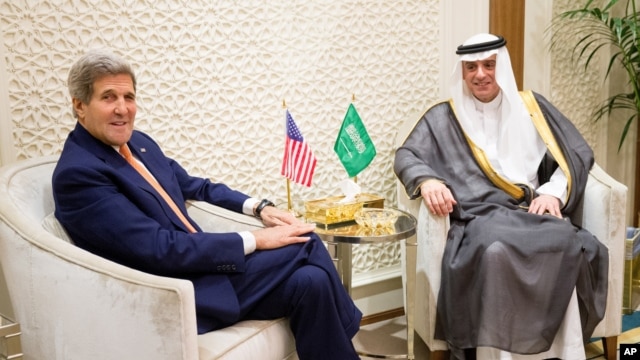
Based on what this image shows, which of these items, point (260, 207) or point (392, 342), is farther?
point (392, 342)

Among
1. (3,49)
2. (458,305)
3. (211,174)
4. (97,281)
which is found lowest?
(458,305)

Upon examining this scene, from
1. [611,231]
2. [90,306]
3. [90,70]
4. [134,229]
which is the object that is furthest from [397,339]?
[90,70]

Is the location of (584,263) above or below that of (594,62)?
below

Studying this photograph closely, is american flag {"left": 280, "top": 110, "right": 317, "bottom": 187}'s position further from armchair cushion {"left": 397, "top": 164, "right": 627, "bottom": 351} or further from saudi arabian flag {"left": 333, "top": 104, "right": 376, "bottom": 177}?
armchair cushion {"left": 397, "top": 164, "right": 627, "bottom": 351}

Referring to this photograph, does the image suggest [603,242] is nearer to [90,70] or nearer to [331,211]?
[331,211]

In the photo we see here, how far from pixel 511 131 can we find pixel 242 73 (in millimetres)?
1246

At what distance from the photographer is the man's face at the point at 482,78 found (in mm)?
3191

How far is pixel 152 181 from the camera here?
2348mm

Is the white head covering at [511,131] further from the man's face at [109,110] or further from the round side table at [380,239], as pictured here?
the man's face at [109,110]

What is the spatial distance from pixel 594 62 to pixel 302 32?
2.02 m

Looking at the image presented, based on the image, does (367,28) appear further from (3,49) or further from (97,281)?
(97,281)

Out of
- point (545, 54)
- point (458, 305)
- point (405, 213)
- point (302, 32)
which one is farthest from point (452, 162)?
point (545, 54)

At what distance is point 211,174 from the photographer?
3.04 m

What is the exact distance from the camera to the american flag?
2854 millimetres
